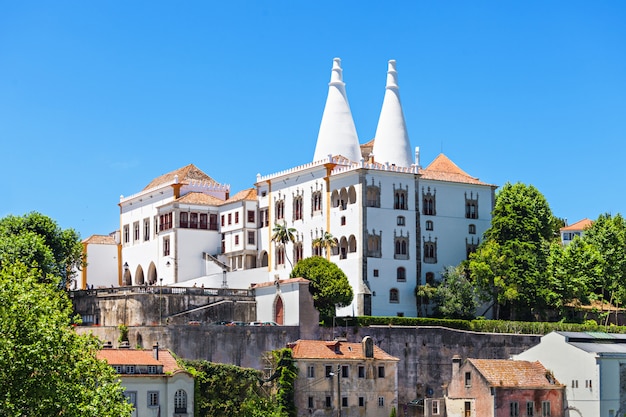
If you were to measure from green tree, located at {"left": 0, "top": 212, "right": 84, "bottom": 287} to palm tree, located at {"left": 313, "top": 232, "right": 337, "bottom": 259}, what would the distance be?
18490 mm

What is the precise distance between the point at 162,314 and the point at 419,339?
17084 mm

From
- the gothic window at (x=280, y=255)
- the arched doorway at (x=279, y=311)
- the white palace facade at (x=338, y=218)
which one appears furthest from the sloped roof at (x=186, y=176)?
the arched doorway at (x=279, y=311)

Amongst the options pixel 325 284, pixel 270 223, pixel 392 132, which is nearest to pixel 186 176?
pixel 270 223

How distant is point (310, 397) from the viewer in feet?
275

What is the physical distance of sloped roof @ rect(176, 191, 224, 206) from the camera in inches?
4532

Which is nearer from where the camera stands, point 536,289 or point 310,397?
point 310,397

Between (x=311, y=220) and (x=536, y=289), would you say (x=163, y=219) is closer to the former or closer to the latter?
(x=311, y=220)

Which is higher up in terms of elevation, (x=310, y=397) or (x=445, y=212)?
(x=445, y=212)

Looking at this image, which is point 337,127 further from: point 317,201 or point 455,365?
point 455,365

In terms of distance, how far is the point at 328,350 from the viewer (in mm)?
85562

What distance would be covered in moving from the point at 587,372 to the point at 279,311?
20.5 metres

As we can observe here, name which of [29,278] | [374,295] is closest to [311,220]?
[374,295]

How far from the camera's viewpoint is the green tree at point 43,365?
59094 mm

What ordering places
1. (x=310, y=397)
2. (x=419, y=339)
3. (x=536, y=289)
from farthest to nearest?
(x=536, y=289)
(x=419, y=339)
(x=310, y=397)
